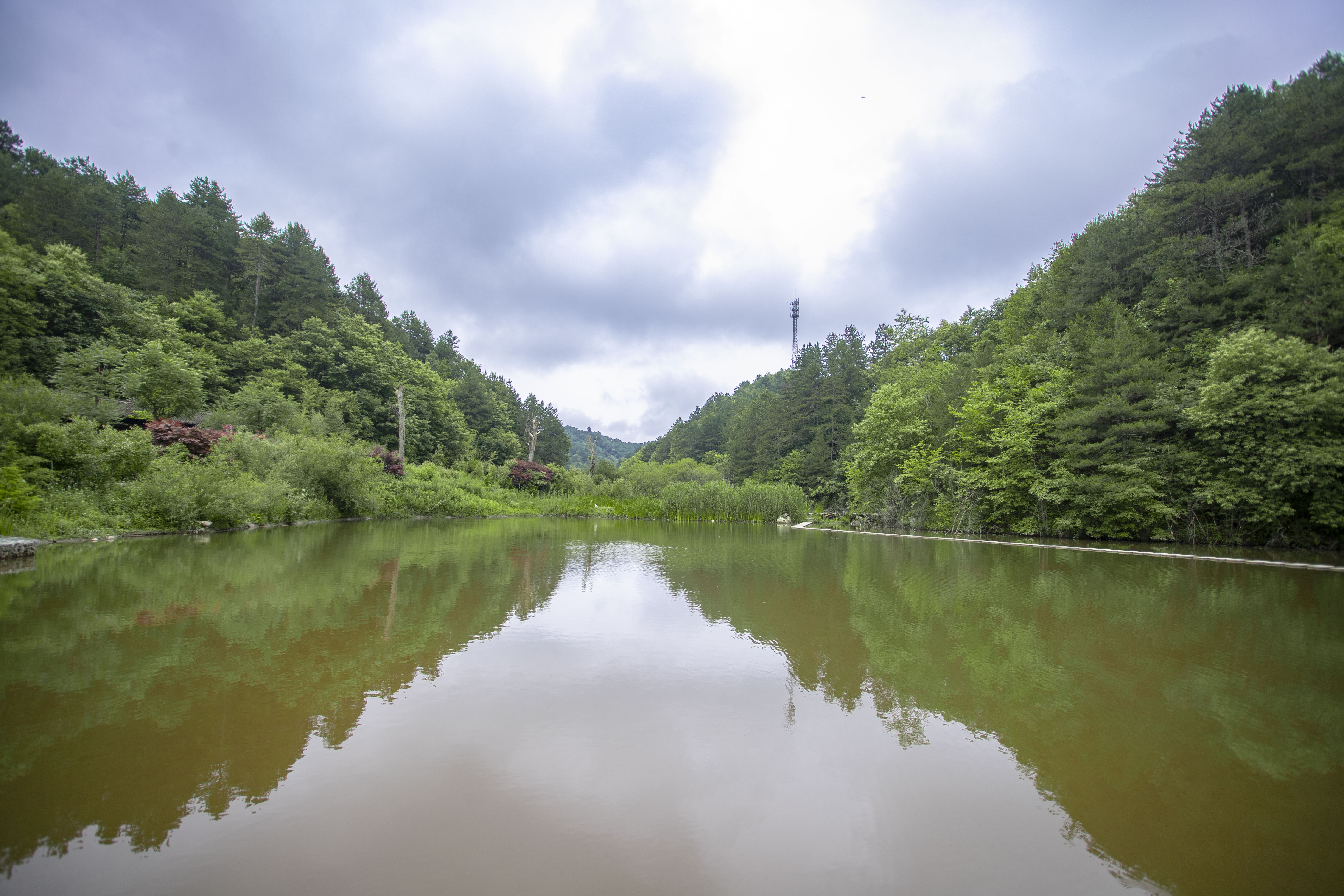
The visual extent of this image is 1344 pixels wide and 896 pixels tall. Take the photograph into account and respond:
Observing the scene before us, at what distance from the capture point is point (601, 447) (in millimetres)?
122938

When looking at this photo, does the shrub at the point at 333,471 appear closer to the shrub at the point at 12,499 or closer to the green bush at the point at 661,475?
the shrub at the point at 12,499

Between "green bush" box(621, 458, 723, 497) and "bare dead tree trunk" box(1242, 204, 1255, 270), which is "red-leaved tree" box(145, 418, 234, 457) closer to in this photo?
"green bush" box(621, 458, 723, 497)

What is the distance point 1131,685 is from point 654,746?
3.79 meters

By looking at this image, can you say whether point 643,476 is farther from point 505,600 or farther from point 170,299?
point 505,600

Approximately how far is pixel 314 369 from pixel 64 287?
1017 centimetres

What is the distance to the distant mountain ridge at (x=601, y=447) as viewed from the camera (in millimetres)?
105812

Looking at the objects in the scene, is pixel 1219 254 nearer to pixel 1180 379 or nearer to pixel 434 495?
pixel 1180 379

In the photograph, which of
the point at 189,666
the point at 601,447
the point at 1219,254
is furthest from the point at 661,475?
the point at 601,447

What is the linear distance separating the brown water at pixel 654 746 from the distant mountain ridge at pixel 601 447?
95.2 meters

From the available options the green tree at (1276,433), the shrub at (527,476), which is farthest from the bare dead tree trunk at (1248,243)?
the shrub at (527,476)

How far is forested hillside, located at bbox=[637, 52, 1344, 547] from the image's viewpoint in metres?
13.6

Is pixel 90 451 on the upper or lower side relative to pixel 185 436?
lower

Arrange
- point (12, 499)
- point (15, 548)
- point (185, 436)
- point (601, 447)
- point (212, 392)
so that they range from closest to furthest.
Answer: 1. point (15, 548)
2. point (12, 499)
3. point (185, 436)
4. point (212, 392)
5. point (601, 447)

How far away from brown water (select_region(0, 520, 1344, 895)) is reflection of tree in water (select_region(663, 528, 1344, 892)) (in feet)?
0.08
